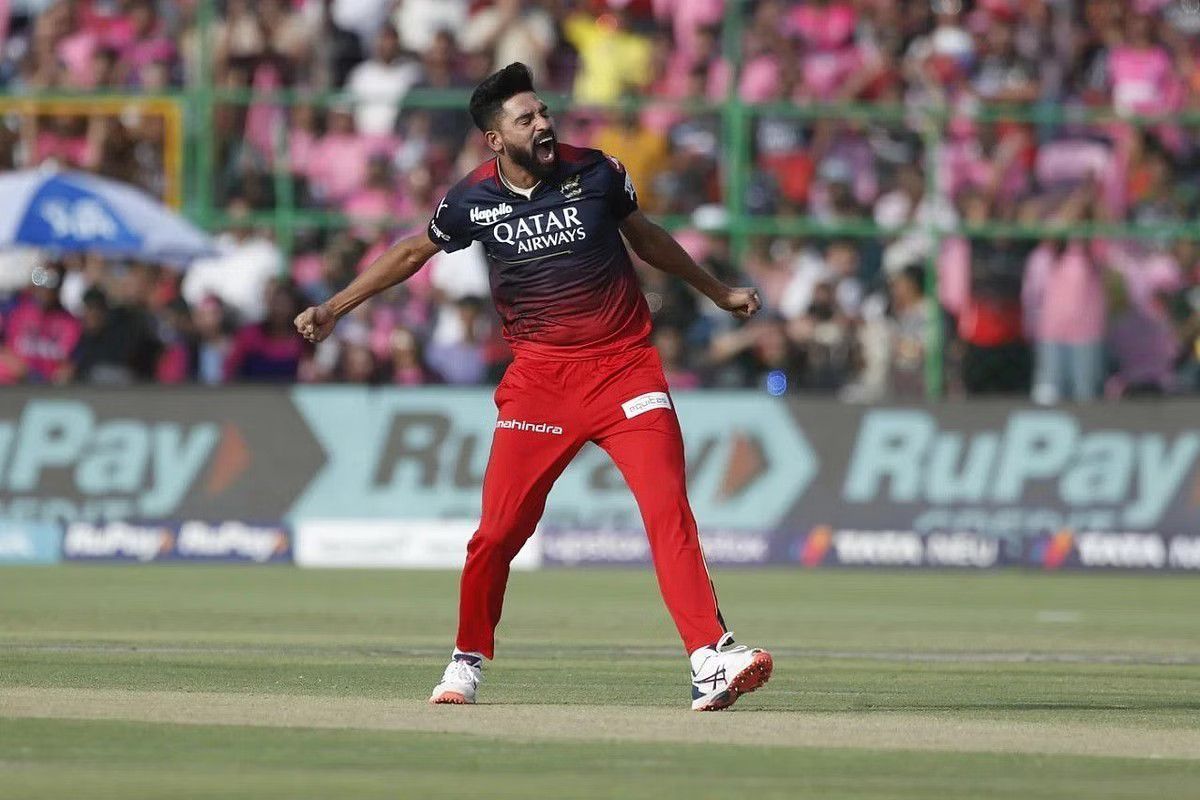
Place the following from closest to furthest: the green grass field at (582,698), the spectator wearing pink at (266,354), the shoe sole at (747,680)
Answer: the green grass field at (582,698), the shoe sole at (747,680), the spectator wearing pink at (266,354)

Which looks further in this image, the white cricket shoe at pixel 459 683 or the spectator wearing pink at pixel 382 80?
the spectator wearing pink at pixel 382 80

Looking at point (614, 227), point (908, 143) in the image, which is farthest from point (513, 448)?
point (908, 143)

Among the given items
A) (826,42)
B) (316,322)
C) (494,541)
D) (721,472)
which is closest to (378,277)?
(316,322)

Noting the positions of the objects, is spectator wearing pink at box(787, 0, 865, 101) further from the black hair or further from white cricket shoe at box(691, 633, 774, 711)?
white cricket shoe at box(691, 633, 774, 711)

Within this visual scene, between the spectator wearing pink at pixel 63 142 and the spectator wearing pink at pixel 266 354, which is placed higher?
the spectator wearing pink at pixel 63 142

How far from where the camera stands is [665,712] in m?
8.73

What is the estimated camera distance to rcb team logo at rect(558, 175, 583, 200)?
29.5ft

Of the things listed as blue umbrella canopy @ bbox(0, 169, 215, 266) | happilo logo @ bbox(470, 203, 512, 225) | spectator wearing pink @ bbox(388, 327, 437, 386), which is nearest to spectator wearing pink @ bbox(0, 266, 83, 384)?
blue umbrella canopy @ bbox(0, 169, 215, 266)

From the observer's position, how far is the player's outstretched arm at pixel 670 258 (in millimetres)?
9125

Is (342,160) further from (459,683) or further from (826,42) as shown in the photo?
(459,683)

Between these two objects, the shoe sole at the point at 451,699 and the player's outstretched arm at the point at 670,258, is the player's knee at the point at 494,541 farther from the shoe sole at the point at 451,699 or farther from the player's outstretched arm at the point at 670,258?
the player's outstretched arm at the point at 670,258

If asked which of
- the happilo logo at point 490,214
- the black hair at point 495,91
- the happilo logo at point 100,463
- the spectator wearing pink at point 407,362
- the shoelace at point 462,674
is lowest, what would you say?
the happilo logo at point 100,463

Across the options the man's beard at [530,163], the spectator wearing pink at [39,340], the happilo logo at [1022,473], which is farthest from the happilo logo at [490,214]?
the spectator wearing pink at [39,340]

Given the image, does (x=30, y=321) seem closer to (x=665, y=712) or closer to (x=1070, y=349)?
(x=1070, y=349)
